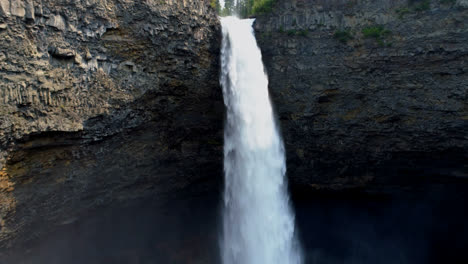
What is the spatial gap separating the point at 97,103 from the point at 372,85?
29.4 ft

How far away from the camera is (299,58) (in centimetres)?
1083

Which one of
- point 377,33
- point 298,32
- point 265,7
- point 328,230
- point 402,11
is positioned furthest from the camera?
point 328,230

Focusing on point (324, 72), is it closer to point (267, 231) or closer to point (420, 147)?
point (420, 147)

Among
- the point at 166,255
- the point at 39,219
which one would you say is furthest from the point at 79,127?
the point at 166,255

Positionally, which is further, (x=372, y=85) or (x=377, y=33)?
(x=372, y=85)

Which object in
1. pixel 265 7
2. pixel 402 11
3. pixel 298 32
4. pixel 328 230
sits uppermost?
pixel 265 7

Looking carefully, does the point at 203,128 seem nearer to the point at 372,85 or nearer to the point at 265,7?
the point at 265,7

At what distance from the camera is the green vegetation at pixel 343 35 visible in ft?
33.6

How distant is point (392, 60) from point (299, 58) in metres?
3.10

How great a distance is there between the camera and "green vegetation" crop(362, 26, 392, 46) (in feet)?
32.3

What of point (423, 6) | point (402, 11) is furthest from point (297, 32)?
point (423, 6)

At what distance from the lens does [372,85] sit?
34.0 feet

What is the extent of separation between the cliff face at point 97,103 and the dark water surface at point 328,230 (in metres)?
1.65

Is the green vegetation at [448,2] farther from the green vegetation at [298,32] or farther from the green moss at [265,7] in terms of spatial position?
the green moss at [265,7]
